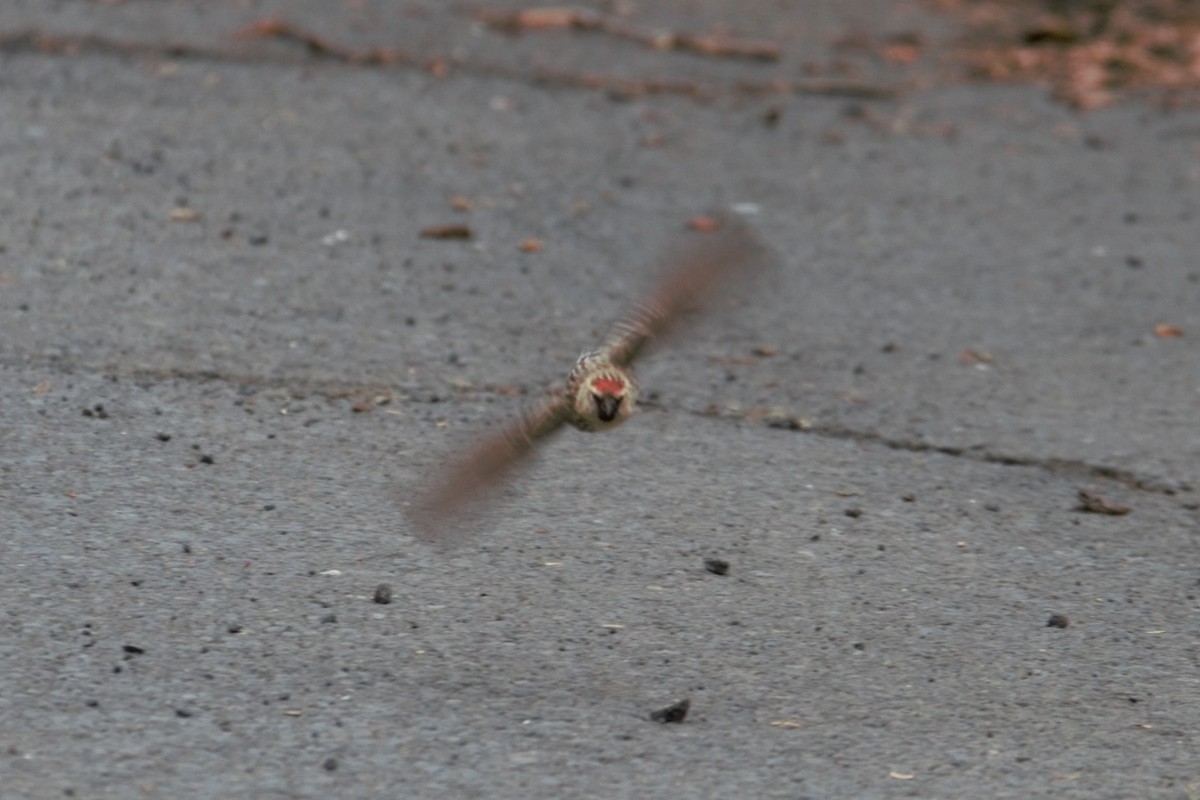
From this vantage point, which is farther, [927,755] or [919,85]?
[919,85]

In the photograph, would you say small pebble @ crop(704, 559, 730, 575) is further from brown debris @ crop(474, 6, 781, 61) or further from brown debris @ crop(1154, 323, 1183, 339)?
brown debris @ crop(474, 6, 781, 61)

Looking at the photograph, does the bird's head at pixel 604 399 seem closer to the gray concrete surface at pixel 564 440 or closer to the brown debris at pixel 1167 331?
the gray concrete surface at pixel 564 440

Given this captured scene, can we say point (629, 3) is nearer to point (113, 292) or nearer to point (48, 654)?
point (113, 292)

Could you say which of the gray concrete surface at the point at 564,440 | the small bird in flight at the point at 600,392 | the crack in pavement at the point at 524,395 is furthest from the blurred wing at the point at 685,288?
the crack in pavement at the point at 524,395

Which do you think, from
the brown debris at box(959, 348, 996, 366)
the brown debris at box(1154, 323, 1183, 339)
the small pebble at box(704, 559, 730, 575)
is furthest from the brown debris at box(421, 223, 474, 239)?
the brown debris at box(1154, 323, 1183, 339)

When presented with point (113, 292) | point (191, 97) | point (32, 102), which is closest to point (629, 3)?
point (191, 97)

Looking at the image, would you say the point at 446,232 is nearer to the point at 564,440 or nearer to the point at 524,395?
the point at 524,395
